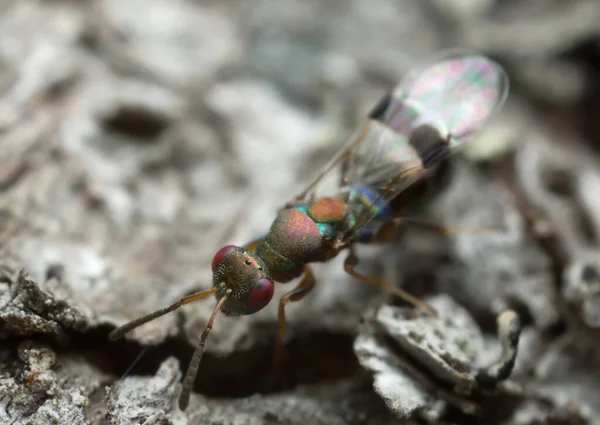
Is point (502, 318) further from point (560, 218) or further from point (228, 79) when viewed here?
point (228, 79)

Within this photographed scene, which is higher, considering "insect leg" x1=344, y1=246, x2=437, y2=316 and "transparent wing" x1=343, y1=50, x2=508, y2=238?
"transparent wing" x1=343, y1=50, x2=508, y2=238

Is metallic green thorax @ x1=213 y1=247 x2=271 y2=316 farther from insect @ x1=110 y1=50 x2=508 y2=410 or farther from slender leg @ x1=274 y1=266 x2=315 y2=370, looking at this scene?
slender leg @ x1=274 y1=266 x2=315 y2=370

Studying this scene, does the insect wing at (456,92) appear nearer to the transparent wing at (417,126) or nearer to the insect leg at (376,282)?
the transparent wing at (417,126)

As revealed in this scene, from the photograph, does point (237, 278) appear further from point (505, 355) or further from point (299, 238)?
point (505, 355)

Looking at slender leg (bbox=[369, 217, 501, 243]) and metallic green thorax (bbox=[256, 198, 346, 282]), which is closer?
metallic green thorax (bbox=[256, 198, 346, 282])

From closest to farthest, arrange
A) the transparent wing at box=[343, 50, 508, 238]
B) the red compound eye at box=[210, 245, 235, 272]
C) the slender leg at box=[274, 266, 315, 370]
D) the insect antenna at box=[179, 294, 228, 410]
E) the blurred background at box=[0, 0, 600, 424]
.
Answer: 1. the insect antenna at box=[179, 294, 228, 410]
2. the blurred background at box=[0, 0, 600, 424]
3. the red compound eye at box=[210, 245, 235, 272]
4. the slender leg at box=[274, 266, 315, 370]
5. the transparent wing at box=[343, 50, 508, 238]

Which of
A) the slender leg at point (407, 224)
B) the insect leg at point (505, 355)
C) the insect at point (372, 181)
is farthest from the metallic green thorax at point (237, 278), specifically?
the insect leg at point (505, 355)

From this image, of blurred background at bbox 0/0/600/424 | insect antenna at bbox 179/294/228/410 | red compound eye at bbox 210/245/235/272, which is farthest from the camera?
red compound eye at bbox 210/245/235/272

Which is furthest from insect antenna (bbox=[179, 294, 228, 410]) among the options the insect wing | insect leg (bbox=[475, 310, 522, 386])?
the insect wing
